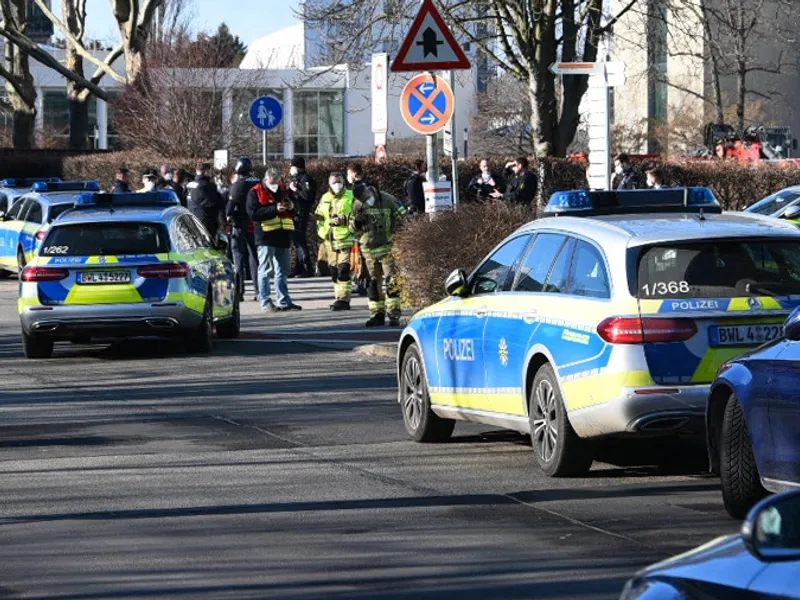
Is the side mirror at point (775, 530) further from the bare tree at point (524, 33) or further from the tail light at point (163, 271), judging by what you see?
the bare tree at point (524, 33)

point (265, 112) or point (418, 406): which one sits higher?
point (265, 112)

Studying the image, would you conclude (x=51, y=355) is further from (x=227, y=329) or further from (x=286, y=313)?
(x=286, y=313)

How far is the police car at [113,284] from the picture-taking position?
692 inches

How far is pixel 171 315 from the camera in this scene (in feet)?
57.8

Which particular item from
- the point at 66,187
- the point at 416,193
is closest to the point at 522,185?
the point at 416,193

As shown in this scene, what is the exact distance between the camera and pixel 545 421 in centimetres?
996

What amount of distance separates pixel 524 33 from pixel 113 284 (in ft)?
48.9

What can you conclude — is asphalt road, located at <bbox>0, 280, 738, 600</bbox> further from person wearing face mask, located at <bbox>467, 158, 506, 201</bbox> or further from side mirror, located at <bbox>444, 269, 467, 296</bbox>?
person wearing face mask, located at <bbox>467, 158, 506, 201</bbox>

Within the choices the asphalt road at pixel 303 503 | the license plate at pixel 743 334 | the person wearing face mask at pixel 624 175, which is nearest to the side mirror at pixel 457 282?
the asphalt road at pixel 303 503

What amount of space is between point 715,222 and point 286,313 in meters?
13.9

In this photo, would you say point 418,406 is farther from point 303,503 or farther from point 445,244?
point 445,244

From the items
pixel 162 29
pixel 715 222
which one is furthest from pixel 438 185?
pixel 162 29

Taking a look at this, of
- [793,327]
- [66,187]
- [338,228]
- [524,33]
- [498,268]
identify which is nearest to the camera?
[793,327]

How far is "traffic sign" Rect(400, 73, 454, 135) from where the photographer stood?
58.6 feet
